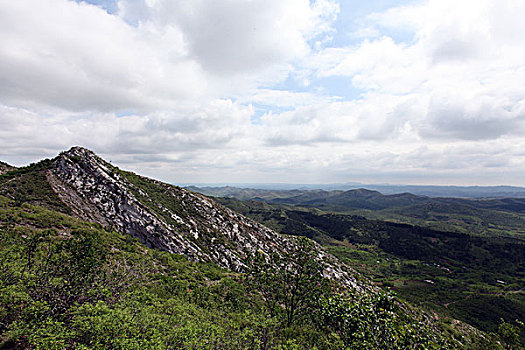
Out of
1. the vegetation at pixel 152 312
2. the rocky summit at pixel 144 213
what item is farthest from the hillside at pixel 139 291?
the rocky summit at pixel 144 213

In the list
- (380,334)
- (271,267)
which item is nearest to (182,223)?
(271,267)

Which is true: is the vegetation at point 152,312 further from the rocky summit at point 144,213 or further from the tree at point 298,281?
the rocky summit at point 144,213

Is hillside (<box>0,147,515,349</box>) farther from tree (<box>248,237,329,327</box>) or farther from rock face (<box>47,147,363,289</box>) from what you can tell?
rock face (<box>47,147,363,289</box>)

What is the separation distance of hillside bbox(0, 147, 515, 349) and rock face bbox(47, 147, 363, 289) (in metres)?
0.35

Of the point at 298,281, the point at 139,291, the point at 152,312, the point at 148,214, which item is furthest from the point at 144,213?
the point at 298,281

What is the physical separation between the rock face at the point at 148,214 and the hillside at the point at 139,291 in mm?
351

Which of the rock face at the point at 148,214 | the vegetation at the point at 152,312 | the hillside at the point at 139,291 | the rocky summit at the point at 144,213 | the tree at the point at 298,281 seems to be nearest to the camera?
the vegetation at the point at 152,312

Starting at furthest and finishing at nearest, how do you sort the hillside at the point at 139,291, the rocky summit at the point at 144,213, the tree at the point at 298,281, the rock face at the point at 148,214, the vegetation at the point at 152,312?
1. the rock face at the point at 148,214
2. the rocky summit at the point at 144,213
3. the tree at the point at 298,281
4. the hillside at the point at 139,291
5. the vegetation at the point at 152,312

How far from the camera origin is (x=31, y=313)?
1323cm

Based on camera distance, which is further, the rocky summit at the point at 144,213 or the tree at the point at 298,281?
the rocky summit at the point at 144,213

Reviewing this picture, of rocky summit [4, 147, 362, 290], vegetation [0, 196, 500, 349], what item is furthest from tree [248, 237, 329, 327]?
rocky summit [4, 147, 362, 290]

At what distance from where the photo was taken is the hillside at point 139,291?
530 inches

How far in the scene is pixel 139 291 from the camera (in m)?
20.3

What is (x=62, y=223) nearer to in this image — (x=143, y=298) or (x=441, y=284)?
(x=143, y=298)
